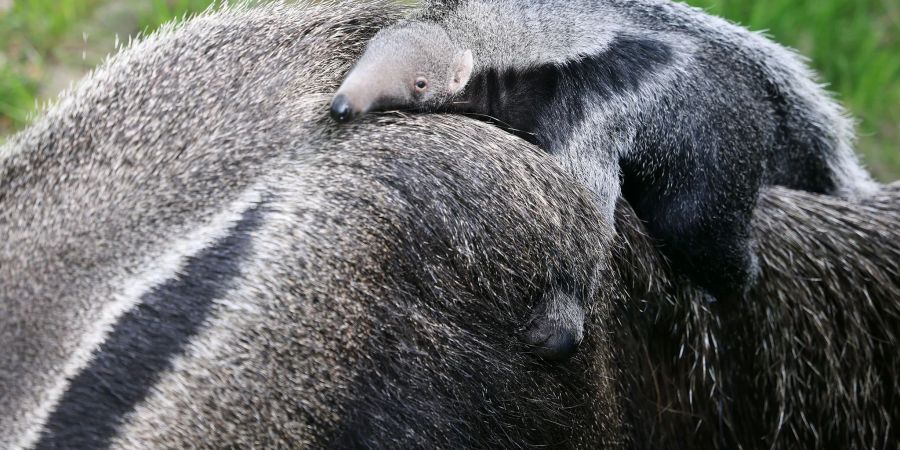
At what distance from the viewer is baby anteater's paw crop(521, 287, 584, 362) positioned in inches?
93.5

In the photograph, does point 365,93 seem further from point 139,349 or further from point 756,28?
point 756,28

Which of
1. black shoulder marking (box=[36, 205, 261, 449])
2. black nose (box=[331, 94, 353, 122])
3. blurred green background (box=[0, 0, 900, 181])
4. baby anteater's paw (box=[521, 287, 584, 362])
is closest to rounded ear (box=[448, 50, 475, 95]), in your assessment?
black nose (box=[331, 94, 353, 122])

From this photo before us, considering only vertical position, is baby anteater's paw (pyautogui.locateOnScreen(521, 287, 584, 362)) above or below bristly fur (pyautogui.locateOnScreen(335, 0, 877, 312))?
below

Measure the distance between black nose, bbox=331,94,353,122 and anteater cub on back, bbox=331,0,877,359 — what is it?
0.50 ft

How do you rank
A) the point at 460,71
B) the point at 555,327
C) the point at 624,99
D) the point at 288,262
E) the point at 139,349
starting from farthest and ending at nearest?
the point at 624,99, the point at 460,71, the point at 555,327, the point at 288,262, the point at 139,349

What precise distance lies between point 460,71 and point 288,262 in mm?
695

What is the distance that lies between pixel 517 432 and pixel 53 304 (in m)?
1.05

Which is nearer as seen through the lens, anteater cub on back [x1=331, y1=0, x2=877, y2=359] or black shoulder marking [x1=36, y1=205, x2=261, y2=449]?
black shoulder marking [x1=36, y1=205, x2=261, y2=449]

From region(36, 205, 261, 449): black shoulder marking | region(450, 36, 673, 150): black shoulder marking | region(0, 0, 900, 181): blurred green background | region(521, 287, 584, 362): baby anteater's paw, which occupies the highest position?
region(450, 36, 673, 150): black shoulder marking

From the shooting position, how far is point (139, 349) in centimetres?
204

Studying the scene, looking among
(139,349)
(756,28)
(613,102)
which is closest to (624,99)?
(613,102)

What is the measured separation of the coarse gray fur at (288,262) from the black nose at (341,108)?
0.10m

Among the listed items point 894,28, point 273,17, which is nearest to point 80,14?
point 273,17

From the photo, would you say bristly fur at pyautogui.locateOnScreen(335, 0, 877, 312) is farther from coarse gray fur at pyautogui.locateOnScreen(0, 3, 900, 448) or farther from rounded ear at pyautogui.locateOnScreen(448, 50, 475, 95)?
coarse gray fur at pyautogui.locateOnScreen(0, 3, 900, 448)
